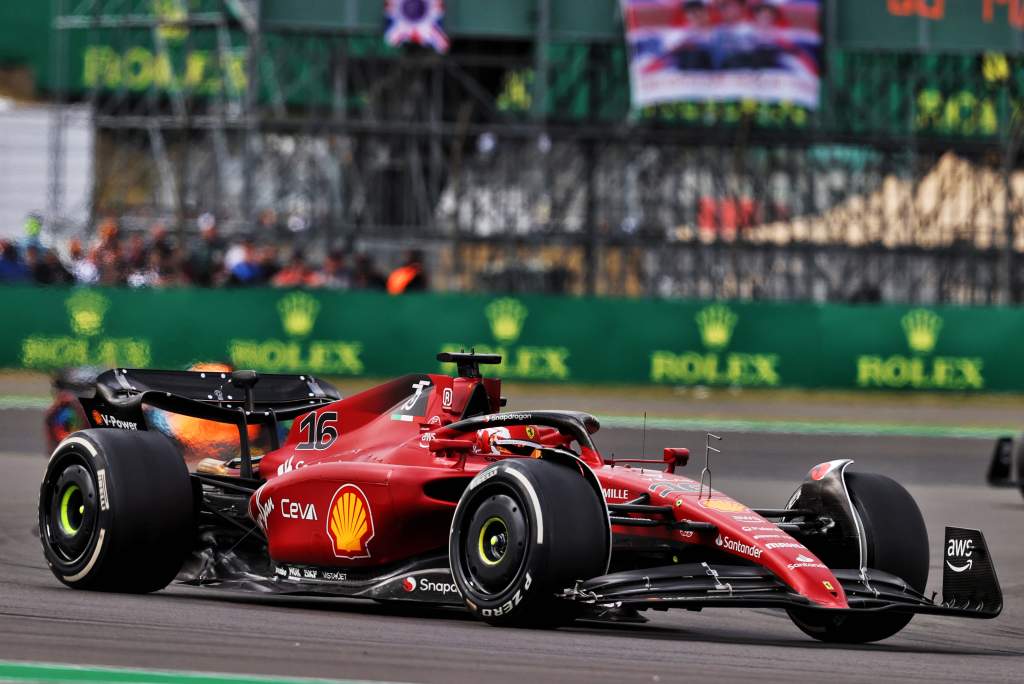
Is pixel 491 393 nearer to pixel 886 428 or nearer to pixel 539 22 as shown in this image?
pixel 886 428

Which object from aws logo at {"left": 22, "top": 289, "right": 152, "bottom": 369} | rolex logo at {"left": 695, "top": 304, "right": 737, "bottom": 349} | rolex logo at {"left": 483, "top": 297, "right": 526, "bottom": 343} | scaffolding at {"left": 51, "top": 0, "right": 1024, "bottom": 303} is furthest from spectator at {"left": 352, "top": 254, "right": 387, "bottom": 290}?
scaffolding at {"left": 51, "top": 0, "right": 1024, "bottom": 303}

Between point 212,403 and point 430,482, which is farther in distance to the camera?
point 212,403

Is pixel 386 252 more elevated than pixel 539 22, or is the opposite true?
pixel 539 22

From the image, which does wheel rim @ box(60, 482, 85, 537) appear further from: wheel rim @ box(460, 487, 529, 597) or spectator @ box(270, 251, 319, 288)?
spectator @ box(270, 251, 319, 288)

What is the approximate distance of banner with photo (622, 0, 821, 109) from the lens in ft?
110

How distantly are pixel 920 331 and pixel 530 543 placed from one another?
20.7m

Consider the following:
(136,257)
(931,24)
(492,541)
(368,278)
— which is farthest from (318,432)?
(931,24)

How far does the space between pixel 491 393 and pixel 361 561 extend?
1.03 metres

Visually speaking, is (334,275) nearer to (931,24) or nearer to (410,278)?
(410,278)

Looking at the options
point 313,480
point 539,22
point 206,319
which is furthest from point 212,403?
point 539,22

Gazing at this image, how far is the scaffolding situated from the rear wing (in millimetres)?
22329

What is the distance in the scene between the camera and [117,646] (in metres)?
7.09

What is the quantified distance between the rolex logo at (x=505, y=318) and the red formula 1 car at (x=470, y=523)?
662 inches

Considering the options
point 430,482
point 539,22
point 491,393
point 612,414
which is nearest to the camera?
point 430,482
